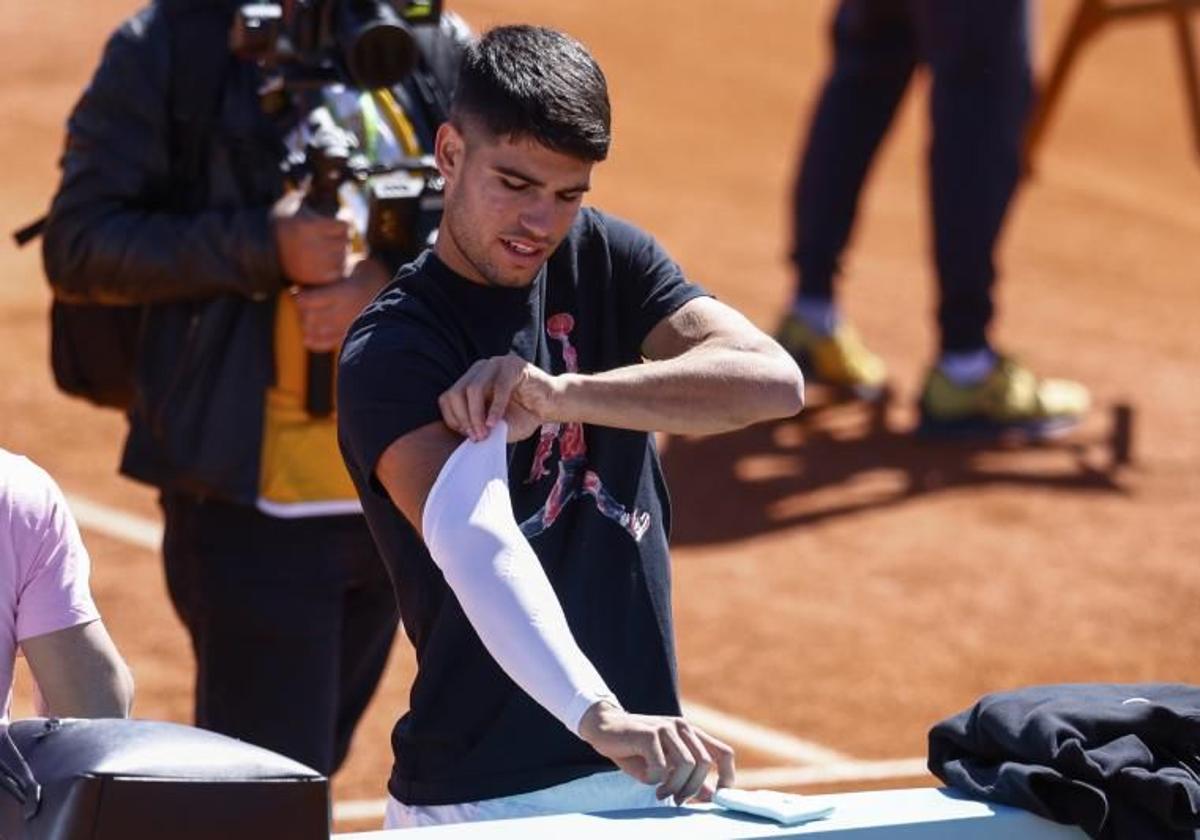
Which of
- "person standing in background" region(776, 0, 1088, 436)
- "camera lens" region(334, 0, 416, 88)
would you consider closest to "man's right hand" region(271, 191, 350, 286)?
"camera lens" region(334, 0, 416, 88)

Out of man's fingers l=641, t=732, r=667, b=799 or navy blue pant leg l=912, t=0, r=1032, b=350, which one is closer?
man's fingers l=641, t=732, r=667, b=799

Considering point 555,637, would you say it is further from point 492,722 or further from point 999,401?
point 999,401

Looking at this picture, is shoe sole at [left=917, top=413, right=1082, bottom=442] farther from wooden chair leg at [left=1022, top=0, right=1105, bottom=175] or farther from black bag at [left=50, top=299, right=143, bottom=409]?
black bag at [left=50, top=299, right=143, bottom=409]

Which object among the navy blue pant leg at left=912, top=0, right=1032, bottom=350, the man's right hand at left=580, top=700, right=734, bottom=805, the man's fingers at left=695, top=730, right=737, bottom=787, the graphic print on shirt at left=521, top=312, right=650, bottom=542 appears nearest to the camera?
the man's right hand at left=580, top=700, right=734, bottom=805

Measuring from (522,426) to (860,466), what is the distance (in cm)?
556

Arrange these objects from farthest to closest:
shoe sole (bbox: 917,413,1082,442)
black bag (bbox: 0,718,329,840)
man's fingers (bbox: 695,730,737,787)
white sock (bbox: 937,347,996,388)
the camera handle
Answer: shoe sole (bbox: 917,413,1082,442)
white sock (bbox: 937,347,996,388)
the camera handle
man's fingers (bbox: 695,730,737,787)
black bag (bbox: 0,718,329,840)

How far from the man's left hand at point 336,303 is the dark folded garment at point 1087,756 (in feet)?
4.94

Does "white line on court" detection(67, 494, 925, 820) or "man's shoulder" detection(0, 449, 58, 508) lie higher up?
"man's shoulder" detection(0, 449, 58, 508)

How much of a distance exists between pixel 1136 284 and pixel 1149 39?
5.36 meters

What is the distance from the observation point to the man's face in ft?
11.5

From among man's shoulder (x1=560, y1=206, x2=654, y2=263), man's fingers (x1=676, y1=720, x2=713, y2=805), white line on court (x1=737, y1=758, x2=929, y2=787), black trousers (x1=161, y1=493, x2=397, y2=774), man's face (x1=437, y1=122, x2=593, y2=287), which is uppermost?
man's face (x1=437, y1=122, x2=593, y2=287)

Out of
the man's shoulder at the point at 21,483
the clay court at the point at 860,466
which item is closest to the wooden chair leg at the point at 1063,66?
the clay court at the point at 860,466

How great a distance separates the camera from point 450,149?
11.8ft

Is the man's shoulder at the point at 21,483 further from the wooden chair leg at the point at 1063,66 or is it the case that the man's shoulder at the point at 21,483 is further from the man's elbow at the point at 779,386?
the wooden chair leg at the point at 1063,66
